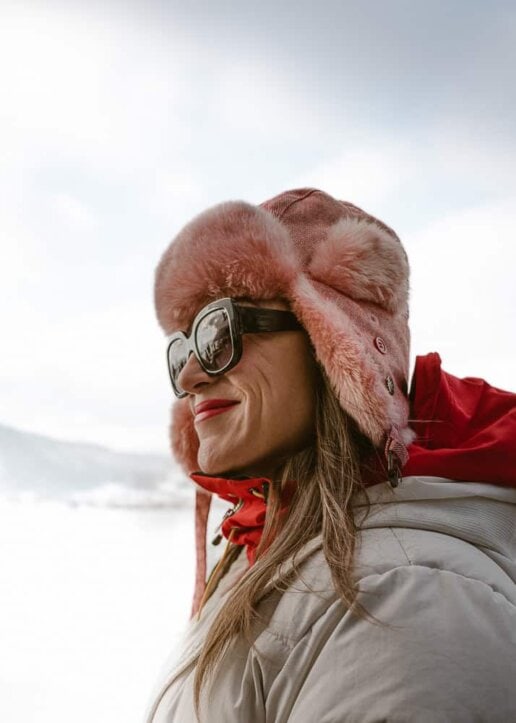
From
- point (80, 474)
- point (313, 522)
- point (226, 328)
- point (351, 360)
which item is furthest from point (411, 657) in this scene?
point (80, 474)

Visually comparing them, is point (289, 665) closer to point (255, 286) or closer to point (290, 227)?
point (255, 286)

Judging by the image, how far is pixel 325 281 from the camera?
1038 mm

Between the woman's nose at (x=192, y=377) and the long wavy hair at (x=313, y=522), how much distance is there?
0.61ft

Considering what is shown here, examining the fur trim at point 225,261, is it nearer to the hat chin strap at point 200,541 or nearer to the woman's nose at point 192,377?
the woman's nose at point 192,377

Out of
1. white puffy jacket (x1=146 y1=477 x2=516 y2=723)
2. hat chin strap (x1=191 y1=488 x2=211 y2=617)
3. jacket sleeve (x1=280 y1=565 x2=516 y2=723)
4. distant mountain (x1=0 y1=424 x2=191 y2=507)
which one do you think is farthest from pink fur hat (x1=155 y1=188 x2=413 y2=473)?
distant mountain (x1=0 y1=424 x2=191 y2=507)

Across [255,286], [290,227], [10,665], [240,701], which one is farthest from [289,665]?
[10,665]

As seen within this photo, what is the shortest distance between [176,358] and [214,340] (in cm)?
13

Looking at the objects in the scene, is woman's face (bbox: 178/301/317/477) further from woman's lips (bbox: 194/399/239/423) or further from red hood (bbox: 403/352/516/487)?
red hood (bbox: 403/352/516/487)

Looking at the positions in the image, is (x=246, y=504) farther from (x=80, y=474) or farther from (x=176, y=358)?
(x=80, y=474)

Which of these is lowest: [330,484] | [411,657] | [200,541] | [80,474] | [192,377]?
[80,474]

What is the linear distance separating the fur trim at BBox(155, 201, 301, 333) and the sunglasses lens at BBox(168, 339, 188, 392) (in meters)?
0.03

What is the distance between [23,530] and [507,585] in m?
2.19

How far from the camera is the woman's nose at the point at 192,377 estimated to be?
1048 millimetres

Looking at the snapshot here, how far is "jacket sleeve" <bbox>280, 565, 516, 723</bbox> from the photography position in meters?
0.63
